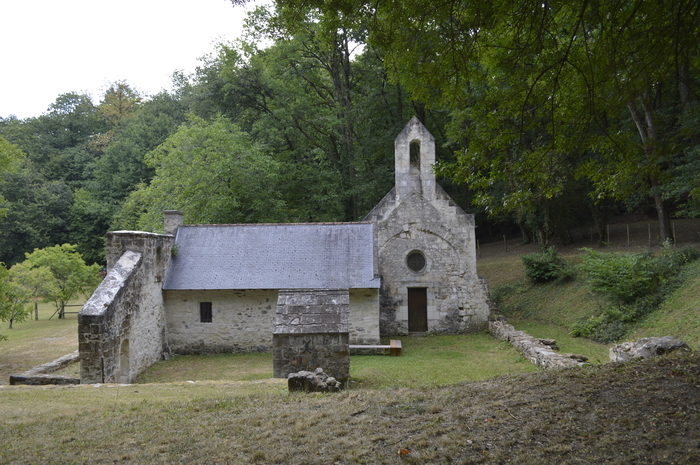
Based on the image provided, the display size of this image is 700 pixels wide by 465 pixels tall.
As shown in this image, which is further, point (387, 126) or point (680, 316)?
point (387, 126)

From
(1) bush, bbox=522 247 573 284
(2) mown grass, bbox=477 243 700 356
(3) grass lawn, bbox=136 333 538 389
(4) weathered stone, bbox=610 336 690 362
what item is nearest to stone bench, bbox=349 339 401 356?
(3) grass lawn, bbox=136 333 538 389

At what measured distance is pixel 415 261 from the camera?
1880 centimetres

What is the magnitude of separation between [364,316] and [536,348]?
593 centimetres

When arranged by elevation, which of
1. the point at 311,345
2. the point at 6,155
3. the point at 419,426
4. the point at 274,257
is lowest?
the point at 419,426

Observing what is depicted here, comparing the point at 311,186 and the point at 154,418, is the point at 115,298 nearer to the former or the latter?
the point at 154,418

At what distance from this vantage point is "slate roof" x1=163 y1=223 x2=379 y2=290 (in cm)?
1580

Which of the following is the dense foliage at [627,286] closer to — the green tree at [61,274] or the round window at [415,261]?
the round window at [415,261]

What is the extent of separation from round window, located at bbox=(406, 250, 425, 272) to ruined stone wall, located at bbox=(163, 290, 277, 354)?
18.7ft

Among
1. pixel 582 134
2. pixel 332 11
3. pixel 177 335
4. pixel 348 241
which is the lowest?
pixel 177 335

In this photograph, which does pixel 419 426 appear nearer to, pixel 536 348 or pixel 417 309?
pixel 536 348

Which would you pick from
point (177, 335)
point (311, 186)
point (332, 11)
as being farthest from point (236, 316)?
point (311, 186)

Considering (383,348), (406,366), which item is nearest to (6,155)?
(383,348)

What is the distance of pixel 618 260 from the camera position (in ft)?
50.1

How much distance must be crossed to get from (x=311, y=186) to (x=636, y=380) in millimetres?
23861
